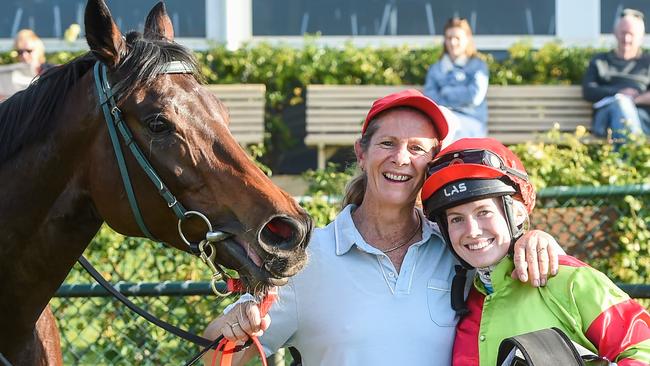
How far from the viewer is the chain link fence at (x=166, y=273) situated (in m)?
4.62

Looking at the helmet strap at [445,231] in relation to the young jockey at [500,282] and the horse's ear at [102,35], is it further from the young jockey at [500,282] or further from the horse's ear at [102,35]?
the horse's ear at [102,35]

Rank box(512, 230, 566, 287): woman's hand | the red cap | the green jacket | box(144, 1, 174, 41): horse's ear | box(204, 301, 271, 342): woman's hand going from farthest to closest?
box(144, 1, 174, 41): horse's ear
the red cap
box(204, 301, 271, 342): woman's hand
box(512, 230, 566, 287): woman's hand
the green jacket

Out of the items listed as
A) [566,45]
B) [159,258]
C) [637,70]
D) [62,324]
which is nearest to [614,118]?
[637,70]

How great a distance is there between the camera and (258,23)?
8.49 metres

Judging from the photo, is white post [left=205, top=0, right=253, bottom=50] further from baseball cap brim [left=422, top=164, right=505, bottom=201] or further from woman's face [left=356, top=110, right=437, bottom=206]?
baseball cap brim [left=422, top=164, right=505, bottom=201]

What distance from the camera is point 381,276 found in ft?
9.49

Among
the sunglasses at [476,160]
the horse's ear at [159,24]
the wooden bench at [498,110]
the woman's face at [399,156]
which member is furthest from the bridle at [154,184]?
the wooden bench at [498,110]

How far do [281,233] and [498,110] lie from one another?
521 cm

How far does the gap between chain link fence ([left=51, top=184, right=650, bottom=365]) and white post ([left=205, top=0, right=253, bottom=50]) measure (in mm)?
3770

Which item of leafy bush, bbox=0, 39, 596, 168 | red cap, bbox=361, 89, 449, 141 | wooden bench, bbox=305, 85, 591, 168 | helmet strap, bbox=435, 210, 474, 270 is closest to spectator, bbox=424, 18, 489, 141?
wooden bench, bbox=305, 85, 591, 168

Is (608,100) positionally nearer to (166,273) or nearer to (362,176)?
(166,273)

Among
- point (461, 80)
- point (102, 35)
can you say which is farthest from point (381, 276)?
point (461, 80)

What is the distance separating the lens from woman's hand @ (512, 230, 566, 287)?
104 inches

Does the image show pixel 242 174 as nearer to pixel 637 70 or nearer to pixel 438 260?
pixel 438 260
